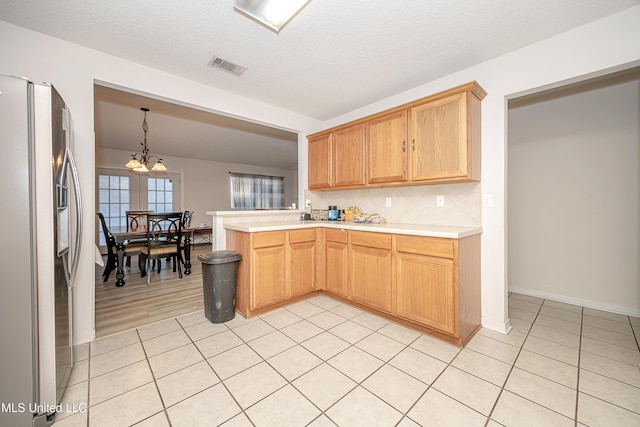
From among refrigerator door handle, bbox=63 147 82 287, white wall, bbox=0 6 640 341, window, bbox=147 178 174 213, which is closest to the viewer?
refrigerator door handle, bbox=63 147 82 287

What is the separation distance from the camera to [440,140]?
2.40 meters

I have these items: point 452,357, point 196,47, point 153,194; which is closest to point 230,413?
point 452,357

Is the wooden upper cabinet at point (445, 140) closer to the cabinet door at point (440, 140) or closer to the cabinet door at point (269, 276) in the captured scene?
the cabinet door at point (440, 140)

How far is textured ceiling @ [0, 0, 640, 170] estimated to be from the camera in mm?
1761

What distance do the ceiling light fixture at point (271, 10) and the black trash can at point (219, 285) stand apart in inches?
79.2

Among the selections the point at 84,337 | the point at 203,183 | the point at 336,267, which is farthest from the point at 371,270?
the point at 203,183

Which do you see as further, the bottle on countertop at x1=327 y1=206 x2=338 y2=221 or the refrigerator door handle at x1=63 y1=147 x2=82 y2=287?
the bottle on countertop at x1=327 y1=206 x2=338 y2=221

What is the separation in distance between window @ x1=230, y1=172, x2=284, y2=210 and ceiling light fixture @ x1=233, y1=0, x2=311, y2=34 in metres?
7.00

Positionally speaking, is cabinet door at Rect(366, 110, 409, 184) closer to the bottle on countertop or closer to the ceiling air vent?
the bottle on countertop

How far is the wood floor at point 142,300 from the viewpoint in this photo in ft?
8.40

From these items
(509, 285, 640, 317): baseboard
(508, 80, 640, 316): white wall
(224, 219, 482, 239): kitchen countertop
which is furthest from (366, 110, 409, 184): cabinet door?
(509, 285, 640, 317): baseboard

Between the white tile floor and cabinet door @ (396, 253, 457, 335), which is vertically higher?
cabinet door @ (396, 253, 457, 335)

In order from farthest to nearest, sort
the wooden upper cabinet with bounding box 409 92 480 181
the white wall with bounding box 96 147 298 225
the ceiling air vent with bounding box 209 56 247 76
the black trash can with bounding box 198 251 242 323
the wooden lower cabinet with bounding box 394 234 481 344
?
the white wall with bounding box 96 147 298 225 → the black trash can with bounding box 198 251 242 323 → the ceiling air vent with bounding box 209 56 247 76 → the wooden upper cabinet with bounding box 409 92 480 181 → the wooden lower cabinet with bounding box 394 234 481 344

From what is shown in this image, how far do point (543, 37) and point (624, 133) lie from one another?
4.82ft
